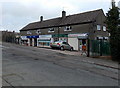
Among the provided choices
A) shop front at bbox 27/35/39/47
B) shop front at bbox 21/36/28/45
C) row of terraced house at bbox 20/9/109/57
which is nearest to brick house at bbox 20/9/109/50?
row of terraced house at bbox 20/9/109/57

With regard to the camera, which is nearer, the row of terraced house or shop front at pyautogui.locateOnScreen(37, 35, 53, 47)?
the row of terraced house

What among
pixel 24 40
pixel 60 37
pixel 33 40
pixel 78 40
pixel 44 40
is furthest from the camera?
pixel 24 40

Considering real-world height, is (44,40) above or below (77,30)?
below

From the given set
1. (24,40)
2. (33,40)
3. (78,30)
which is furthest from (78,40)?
(24,40)

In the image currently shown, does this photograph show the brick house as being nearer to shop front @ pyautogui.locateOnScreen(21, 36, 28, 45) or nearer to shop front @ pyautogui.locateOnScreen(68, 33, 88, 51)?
shop front @ pyautogui.locateOnScreen(68, 33, 88, 51)

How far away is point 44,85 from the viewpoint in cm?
542

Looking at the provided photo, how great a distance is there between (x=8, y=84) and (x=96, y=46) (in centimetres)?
1306

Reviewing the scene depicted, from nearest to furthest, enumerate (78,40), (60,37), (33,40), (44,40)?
(78,40) → (60,37) → (44,40) → (33,40)

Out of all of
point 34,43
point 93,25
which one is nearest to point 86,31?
point 93,25

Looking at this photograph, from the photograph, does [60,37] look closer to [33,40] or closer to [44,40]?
[44,40]

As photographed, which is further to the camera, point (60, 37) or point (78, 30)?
point (60, 37)

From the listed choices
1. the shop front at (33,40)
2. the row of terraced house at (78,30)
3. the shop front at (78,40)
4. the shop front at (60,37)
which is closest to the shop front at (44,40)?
the row of terraced house at (78,30)

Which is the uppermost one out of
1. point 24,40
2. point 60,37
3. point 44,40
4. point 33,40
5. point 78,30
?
point 78,30

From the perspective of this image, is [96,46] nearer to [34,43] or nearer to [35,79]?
[35,79]
